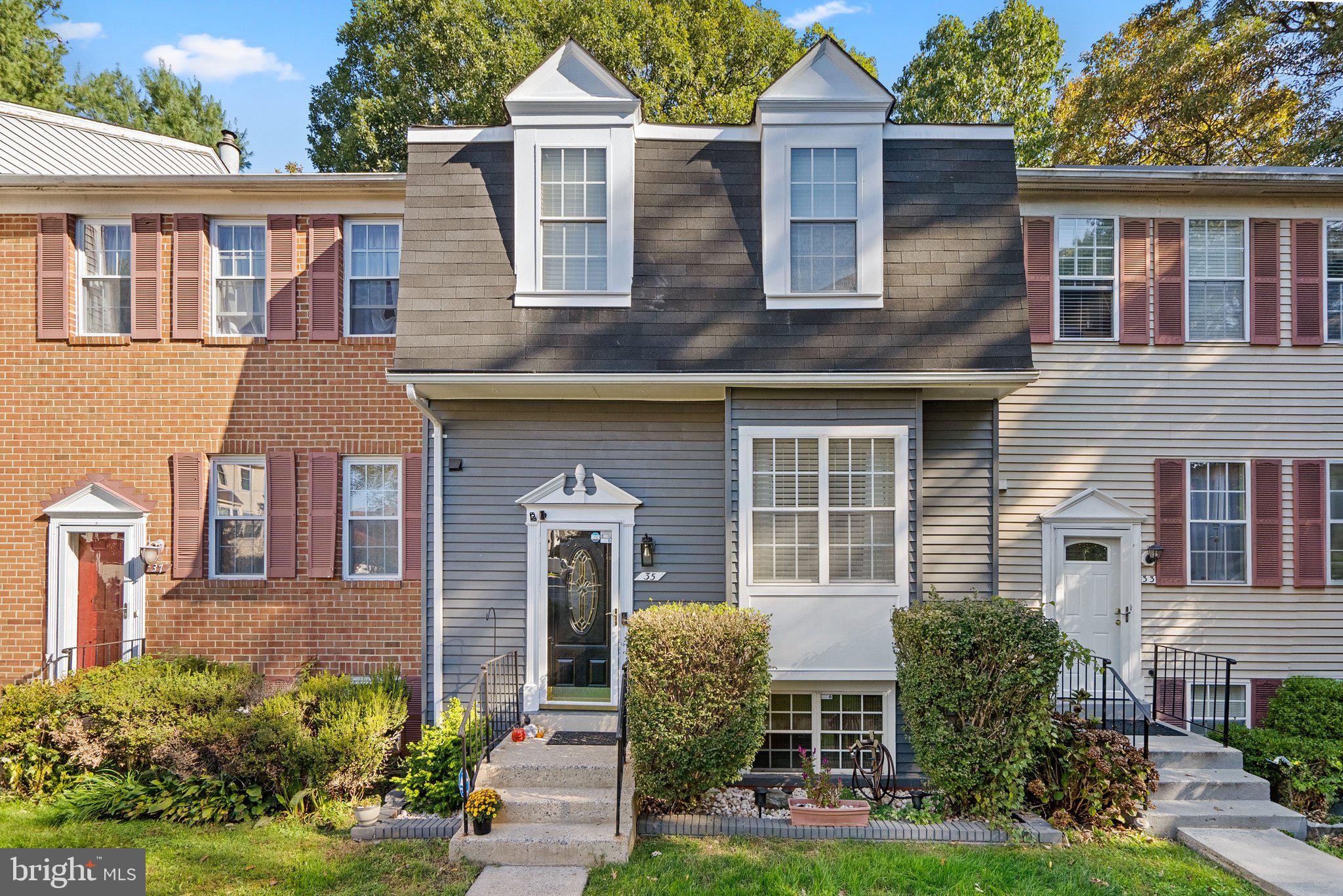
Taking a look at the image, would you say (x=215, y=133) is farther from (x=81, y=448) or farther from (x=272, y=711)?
(x=272, y=711)

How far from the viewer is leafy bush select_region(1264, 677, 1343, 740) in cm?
775

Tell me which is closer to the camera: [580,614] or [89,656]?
[580,614]

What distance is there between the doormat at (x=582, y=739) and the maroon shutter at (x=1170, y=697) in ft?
21.2

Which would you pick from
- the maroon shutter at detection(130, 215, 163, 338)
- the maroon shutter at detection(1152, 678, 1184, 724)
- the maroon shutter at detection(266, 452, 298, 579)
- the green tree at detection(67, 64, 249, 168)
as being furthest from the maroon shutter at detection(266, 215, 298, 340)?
the green tree at detection(67, 64, 249, 168)

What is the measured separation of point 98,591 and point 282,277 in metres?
4.43

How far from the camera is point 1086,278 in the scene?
29.3ft

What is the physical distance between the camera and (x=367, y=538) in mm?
8930

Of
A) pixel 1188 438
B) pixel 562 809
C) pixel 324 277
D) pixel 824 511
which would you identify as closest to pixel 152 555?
pixel 324 277

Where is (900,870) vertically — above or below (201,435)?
below

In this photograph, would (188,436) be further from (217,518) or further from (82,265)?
(82,265)

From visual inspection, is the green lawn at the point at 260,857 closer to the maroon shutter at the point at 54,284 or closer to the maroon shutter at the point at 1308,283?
the maroon shutter at the point at 54,284

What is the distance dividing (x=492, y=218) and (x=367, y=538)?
163 inches

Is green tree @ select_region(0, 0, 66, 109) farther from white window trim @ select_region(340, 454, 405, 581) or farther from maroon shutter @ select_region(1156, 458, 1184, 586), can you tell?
maroon shutter @ select_region(1156, 458, 1184, 586)

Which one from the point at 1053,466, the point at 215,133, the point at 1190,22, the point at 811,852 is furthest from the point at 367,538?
the point at 215,133
